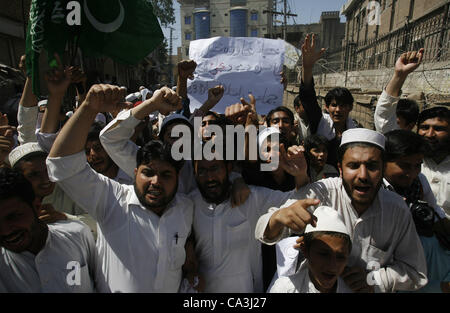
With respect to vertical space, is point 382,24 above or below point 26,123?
above

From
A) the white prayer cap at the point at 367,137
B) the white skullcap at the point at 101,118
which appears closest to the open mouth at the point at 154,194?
the white prayer cap at the point at 367,137

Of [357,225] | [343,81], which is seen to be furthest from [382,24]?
[357,225]

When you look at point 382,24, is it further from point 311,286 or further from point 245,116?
point 311,286

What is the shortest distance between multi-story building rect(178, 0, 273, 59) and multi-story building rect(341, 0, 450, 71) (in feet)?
113

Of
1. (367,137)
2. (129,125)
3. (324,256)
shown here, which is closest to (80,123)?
(129,125)


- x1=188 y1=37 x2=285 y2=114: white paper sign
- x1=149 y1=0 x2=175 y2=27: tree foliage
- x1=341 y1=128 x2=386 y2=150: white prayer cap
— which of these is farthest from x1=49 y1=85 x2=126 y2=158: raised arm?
x1=149 y1=0 x2=175 y2=27: tree foliage

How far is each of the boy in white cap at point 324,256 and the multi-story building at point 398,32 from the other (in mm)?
4284

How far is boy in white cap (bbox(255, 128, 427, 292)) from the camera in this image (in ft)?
5.08

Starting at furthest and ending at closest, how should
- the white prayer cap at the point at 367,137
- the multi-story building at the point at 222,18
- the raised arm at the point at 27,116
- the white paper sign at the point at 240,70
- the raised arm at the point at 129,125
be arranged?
the multi-story building at the point at 222,18 → the white paper sign at the point at 240,70 → the raised arm at the point at 27,116 → the raised arm at the point at 129,125 → the white prayer cap at the point at 367,137

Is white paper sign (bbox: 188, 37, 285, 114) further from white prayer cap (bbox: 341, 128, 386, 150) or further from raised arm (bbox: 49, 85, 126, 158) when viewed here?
raised arm (bbox: 49, 85, 126, 158)

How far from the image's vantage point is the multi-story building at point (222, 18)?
186ft

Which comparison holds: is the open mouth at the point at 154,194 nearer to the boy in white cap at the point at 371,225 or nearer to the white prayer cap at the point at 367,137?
the boy in white cap at the point at 371,225

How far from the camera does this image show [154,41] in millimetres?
2801

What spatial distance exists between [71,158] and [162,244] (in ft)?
2.29
